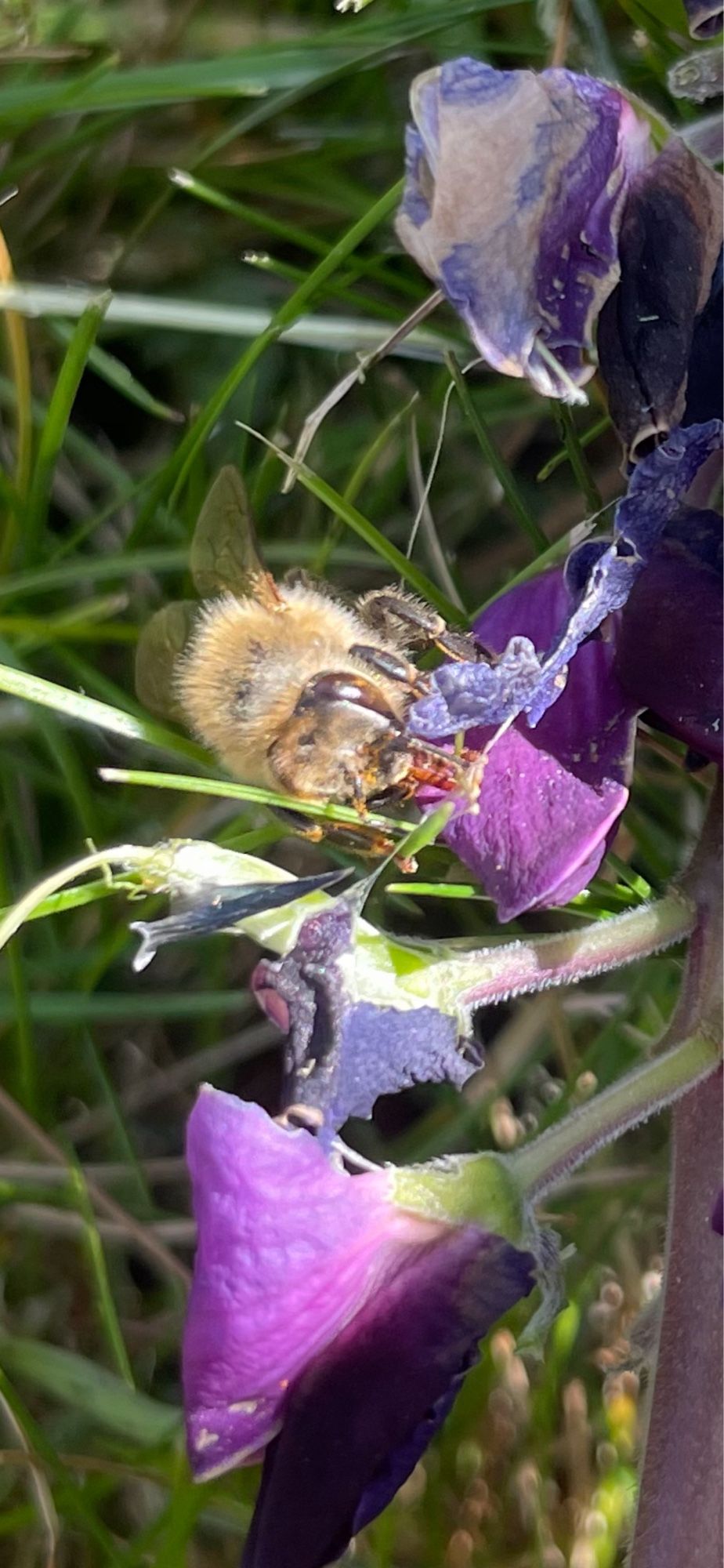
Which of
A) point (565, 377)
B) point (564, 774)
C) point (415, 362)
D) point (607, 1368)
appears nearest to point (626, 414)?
point (565, 377)

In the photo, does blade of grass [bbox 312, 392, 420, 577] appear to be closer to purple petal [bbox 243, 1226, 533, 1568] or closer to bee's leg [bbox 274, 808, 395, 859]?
bee's leg [bbox 274, 808, 395, 859]

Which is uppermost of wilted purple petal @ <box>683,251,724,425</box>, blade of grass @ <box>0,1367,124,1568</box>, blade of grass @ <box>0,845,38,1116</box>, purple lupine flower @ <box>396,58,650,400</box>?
purple lupine flower @ <box>396,58,650,400</box>

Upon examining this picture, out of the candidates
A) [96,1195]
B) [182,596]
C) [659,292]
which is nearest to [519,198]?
[659,292]

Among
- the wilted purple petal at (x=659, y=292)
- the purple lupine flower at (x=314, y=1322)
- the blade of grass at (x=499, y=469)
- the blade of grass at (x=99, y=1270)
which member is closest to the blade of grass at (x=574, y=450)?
the blade of grass at (x=499, y=469)

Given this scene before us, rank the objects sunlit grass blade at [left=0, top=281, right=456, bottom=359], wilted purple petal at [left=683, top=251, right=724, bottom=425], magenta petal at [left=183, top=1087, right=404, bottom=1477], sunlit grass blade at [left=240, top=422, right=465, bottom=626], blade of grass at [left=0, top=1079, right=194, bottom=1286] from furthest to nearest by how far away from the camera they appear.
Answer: blade of grass at [left=0, top=1079, right=194, bottom=1286] → sunlit grass blade at [left=0, top=281, right=456, bottom=359] → sunlit grass blade at [left=240, top=422, right=465, bottom=626] → wilted purple petal at [left=683, top=251, right=724, bottom=425] → magenta petal at [left=183, top=1087, right=404, bottom=1477]

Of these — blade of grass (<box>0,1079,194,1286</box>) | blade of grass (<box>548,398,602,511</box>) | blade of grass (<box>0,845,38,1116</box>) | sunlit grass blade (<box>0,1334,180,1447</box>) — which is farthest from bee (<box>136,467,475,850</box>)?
sunlit grass blade (<box>0,1334,180,1447</box>)

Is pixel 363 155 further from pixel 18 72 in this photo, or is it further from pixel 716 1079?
pixel 716 1079

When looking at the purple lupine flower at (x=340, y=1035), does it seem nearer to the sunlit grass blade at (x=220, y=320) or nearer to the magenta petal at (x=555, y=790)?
the magenta petal at (x=555, y=790)

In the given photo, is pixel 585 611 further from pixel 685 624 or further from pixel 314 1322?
pixel 314 1322

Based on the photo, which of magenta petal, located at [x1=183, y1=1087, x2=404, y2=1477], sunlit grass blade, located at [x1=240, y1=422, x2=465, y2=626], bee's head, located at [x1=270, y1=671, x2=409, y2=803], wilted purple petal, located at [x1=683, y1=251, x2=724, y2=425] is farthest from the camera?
sunlit grass blade, located at [x1=240, y1=422, x2=465, y2=626]
